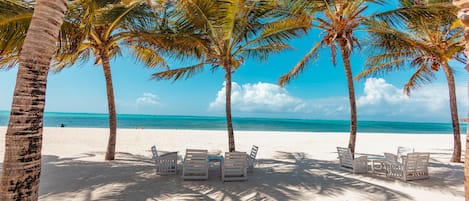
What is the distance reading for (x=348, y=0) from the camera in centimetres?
707

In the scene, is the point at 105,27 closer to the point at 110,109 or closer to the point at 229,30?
the point at 110,109

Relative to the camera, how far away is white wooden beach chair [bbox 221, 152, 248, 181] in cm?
604

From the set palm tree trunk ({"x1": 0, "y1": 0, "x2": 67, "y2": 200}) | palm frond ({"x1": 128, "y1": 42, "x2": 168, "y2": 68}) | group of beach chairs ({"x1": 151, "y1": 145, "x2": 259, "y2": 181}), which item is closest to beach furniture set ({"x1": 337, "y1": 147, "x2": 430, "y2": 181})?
group of beach chairs ({"x1": 151, "y1": 145, "x2": 259, "y2": 181})

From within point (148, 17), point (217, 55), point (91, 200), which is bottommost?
point (91, 200)

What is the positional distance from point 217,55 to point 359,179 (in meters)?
5.39

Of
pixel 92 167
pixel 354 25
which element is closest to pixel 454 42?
pixel 354 25

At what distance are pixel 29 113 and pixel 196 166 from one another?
13.8 feet

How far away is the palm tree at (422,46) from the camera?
7.29 m

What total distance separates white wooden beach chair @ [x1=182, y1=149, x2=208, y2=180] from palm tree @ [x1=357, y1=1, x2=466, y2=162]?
6358 mm

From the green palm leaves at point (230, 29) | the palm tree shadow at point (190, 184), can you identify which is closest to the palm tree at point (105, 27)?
the green palm leaves at point (230, 29)

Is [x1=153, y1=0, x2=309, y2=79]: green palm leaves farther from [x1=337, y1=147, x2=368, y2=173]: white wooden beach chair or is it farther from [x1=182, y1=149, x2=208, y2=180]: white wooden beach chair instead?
[x1=337, y1=147, x2=368, y2=173]: white wooden beach chair

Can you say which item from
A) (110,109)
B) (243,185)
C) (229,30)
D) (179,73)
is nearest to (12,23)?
(110,109)

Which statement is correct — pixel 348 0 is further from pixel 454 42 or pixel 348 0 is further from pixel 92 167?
pixel 92 167

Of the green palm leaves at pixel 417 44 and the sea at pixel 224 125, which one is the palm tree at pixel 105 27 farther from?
the sea at pixel 224 125
